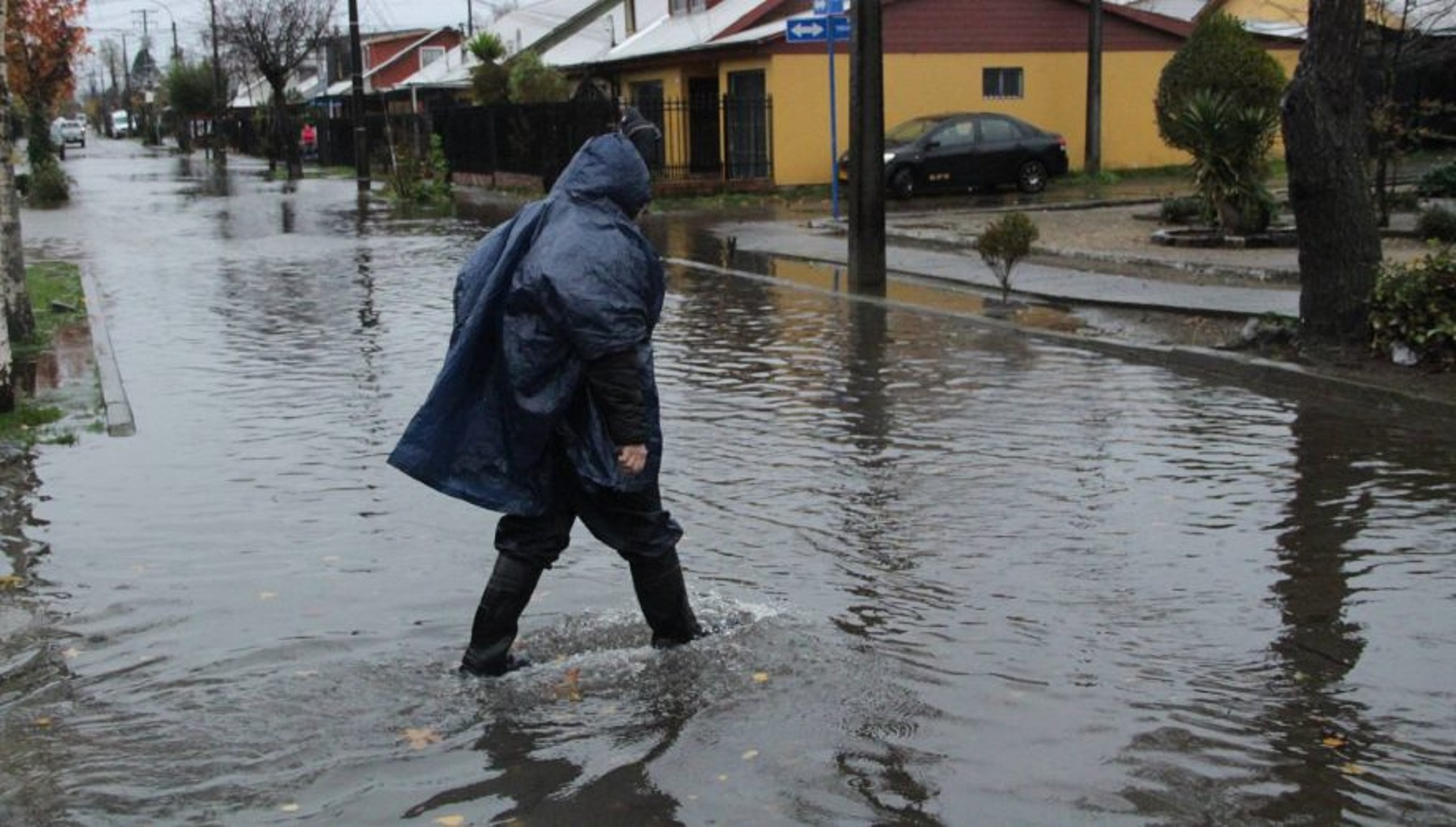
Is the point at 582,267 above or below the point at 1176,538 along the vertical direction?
above

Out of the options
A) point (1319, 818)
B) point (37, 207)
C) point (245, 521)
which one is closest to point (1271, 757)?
point (1319, 818)

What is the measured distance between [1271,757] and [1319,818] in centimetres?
39

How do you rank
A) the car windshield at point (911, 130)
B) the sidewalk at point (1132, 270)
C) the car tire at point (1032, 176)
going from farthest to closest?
the car tire at point (1032, 176) → the car windshield at point (911, 130) → the sidewalk at point (1132, 270)

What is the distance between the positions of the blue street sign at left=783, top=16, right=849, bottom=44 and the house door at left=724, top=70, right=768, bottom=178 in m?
9.40

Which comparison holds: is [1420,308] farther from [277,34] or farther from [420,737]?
[277,34]

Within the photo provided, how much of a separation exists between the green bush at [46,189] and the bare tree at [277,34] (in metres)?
20.0

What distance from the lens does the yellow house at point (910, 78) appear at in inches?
1214

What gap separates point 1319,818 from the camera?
404 centimetres

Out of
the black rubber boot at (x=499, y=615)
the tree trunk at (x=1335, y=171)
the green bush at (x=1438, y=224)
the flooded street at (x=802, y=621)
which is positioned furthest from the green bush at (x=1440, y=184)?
the black rubber boot at (x=499, y=615)

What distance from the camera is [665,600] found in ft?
17.0

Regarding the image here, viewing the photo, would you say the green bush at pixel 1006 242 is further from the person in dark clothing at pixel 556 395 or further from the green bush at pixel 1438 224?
the person in dark clothing at pixel 556 395

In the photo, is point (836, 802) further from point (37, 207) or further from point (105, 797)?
point (37, 207)

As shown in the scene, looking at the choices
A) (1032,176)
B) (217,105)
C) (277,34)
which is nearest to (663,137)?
(1032,176)

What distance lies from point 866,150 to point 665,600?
1020cm
